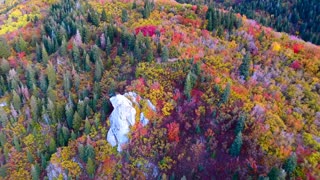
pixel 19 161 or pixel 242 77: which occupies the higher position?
pixel 242 77

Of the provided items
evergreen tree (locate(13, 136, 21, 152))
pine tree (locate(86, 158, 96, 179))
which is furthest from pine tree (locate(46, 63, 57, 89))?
pine tree (locate(86, 158, 96, 179))

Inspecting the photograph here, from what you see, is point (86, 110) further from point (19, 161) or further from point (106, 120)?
point (19, 161)

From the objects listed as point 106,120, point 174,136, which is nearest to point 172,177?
point 174,136

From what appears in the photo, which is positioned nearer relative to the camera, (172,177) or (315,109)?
(172,177)

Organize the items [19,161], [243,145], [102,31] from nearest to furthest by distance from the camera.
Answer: [243,145]
[19,161]
[102,31]

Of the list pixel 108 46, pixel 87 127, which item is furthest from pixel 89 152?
pixel 108 46

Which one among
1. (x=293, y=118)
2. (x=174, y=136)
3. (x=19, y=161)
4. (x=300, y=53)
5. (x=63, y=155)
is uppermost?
(x=300, y=53)
